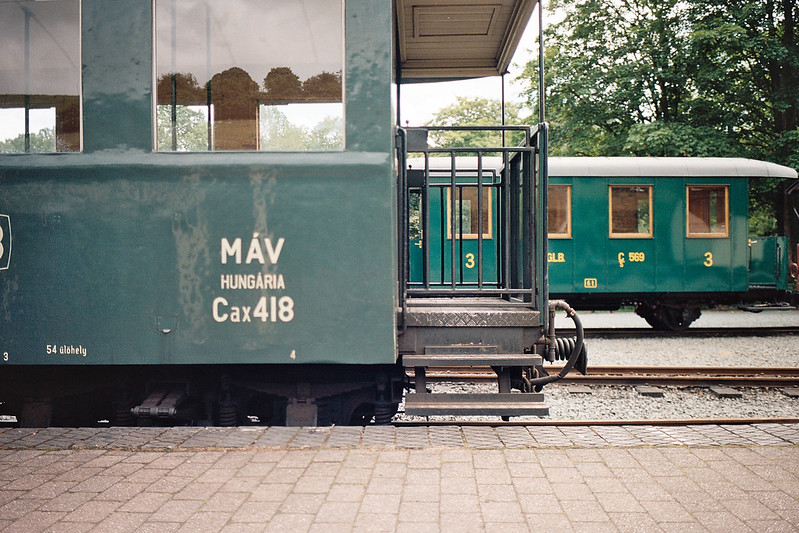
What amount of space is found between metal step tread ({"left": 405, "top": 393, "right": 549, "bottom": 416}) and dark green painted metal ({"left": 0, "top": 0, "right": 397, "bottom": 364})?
0.40 m

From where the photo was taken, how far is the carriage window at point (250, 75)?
359 cm

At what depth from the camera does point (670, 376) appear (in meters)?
6.75

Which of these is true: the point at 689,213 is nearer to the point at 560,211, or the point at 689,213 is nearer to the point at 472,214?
the point at 560,211

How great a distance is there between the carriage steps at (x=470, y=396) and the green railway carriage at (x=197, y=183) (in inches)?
13.5

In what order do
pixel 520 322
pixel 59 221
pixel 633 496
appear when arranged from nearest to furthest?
pixel 633 496, pixel 59 221, pixel 520 322

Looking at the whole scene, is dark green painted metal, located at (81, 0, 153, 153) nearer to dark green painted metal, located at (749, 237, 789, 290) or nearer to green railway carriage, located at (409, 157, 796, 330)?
green railway carriage, located at (409, 157, 796, 330)

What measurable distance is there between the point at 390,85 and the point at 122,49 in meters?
1.59

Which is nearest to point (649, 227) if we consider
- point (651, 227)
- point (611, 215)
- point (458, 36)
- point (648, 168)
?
point (651, 227)

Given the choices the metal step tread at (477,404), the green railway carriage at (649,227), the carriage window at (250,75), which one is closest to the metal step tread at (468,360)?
the metal step tread at (477,404)

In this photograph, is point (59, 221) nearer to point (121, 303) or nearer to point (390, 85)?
point (121, 303)

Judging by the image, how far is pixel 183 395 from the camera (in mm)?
4047

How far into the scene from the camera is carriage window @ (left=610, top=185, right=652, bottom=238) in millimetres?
10820

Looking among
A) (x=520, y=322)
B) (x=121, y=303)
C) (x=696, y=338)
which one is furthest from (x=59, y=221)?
(x=696, y=338)

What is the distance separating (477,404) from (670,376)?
3901mm
